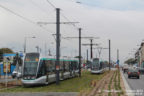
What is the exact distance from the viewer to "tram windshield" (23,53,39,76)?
26.8 m

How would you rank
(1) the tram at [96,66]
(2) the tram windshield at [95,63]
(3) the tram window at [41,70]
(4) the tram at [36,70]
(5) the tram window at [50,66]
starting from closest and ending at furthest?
(4) the tram at [36,70] → (3) the tram window at [41,70] → (5) the tram window at [50,66] → (1) the tram at [96,66] → (2) the tram windshield at [95,63]

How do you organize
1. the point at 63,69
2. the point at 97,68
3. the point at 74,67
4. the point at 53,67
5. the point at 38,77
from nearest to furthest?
the point at 38,77, the point at 53,67, the point at 63,69, the point at 74,67, the point at 97,68

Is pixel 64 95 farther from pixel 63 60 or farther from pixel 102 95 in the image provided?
pixel 63 60

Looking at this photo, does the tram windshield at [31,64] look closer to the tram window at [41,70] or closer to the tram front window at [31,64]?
the tram front window at [31,64]

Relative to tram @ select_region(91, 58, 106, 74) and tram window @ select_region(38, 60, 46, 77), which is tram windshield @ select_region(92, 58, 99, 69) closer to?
tram @ select_region(91, 58, 106, 74)

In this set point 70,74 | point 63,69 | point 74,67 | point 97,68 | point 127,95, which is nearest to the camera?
point 127,95

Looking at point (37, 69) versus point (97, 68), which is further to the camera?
point (97, 68)

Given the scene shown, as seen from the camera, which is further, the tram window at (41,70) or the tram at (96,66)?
the tram at (96,66)

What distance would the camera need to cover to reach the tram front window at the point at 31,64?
26.8m

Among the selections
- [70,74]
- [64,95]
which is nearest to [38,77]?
[64,95]

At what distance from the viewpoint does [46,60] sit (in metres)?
28.6

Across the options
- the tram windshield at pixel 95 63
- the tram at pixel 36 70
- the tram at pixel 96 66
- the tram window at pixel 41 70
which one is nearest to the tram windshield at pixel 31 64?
the tram at pixel 36 70

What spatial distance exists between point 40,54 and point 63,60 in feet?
30.0

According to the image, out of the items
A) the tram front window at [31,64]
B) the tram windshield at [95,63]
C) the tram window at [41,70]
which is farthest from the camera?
the tram windshield at [95,63]
